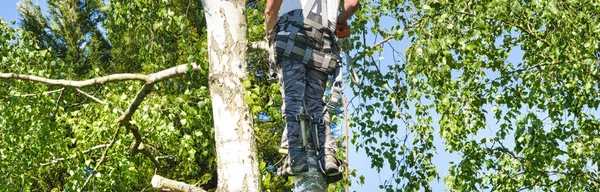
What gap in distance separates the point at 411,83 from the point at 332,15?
5.59ft

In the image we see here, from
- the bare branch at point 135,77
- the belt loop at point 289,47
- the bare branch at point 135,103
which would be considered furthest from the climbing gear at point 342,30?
the bare branch at point 135,103

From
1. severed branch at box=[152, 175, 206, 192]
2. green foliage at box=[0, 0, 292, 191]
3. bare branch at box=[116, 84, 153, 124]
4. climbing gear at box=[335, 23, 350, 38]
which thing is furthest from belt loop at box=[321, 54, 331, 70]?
bare branch at box=[116, 84, 153, 124]

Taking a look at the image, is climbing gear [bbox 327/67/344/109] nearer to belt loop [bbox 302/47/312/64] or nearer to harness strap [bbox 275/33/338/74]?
harness strap [bbox 275/33/338/74]

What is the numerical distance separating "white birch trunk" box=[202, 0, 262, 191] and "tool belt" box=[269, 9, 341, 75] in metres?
0.17

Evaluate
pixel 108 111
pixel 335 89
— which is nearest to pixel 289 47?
pixel 335 89

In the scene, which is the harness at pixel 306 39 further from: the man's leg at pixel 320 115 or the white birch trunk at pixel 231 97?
the white birch trunk at pixel 231 97

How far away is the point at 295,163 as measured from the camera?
11.8 ft

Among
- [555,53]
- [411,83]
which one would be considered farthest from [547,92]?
[411,83]

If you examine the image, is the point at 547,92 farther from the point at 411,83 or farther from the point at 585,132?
the point at 411,83

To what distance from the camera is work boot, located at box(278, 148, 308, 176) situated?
3.59 m

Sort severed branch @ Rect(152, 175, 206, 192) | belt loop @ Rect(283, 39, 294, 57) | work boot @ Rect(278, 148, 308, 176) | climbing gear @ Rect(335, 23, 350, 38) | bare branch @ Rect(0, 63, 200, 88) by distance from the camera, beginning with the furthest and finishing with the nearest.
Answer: bare branch @ Rect(0, 63, 200, 88), climbing gear @ Rect(335, 23, 350, 38), belt loop @ Rect(283, 39, 294, 57), severed branch @ Rect(152, 175, 206, 192), work boot @ Rect(278, 148, 308, 176)

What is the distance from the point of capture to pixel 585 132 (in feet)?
23.3

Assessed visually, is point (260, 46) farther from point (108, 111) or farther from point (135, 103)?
point (108, 111)

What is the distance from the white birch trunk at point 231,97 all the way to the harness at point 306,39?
19 centimetres
